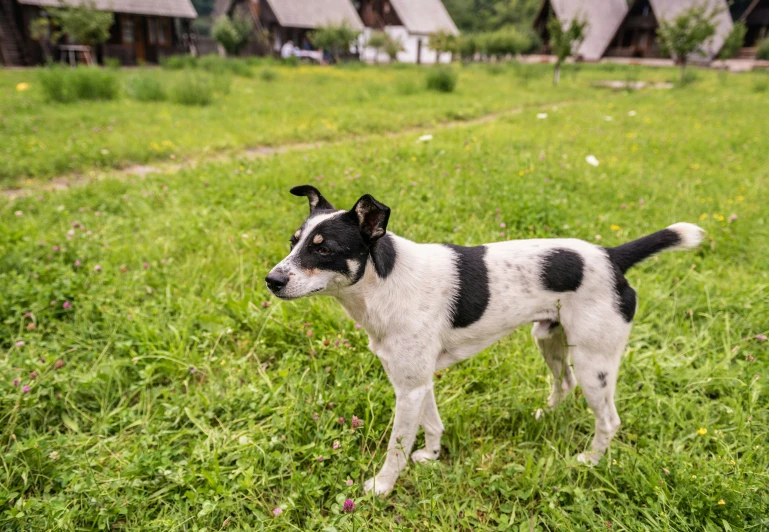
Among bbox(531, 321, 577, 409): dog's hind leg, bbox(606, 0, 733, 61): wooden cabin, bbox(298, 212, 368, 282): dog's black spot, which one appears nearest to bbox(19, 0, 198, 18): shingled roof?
bbox(298, 212, 368, 282): dog's black spot

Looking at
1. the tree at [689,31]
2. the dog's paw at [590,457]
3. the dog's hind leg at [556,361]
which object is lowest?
the dog's paw at [590,457]

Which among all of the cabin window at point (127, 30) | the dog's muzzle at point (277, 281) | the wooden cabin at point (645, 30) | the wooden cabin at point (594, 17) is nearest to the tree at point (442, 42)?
the wooden cabin at point (594, 17)

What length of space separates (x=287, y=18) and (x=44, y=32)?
53.6ft

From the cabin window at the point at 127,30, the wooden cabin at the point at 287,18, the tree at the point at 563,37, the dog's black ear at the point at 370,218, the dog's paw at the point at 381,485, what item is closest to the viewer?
the dog's black ear at the point at 370,218

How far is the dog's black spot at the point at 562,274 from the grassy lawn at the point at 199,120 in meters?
6.47

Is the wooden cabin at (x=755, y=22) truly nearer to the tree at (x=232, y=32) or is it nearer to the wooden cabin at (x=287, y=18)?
the wooden cabin at (x=287, y=18)

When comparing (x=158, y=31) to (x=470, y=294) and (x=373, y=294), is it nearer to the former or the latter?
(x=373, y=294)

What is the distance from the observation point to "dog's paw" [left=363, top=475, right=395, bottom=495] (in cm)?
239

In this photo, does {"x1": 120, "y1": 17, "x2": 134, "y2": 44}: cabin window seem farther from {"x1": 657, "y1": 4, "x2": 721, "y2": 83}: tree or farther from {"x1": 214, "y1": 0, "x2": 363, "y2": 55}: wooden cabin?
{"x1": 657, "y1": 4, "x2": 721, "y2": 83}: tree

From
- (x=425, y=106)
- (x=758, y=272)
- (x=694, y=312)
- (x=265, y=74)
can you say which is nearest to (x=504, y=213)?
(x=694, y=312)

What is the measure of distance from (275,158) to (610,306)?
5.66 meters

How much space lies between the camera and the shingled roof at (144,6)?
2273 cm

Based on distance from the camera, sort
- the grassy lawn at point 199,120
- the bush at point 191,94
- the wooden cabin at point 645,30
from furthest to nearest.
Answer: the wooden cabin at point 645,30
the bush at point 191,94
the grassy lawn at point 199,120

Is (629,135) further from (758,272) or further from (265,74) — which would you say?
(265,74)
